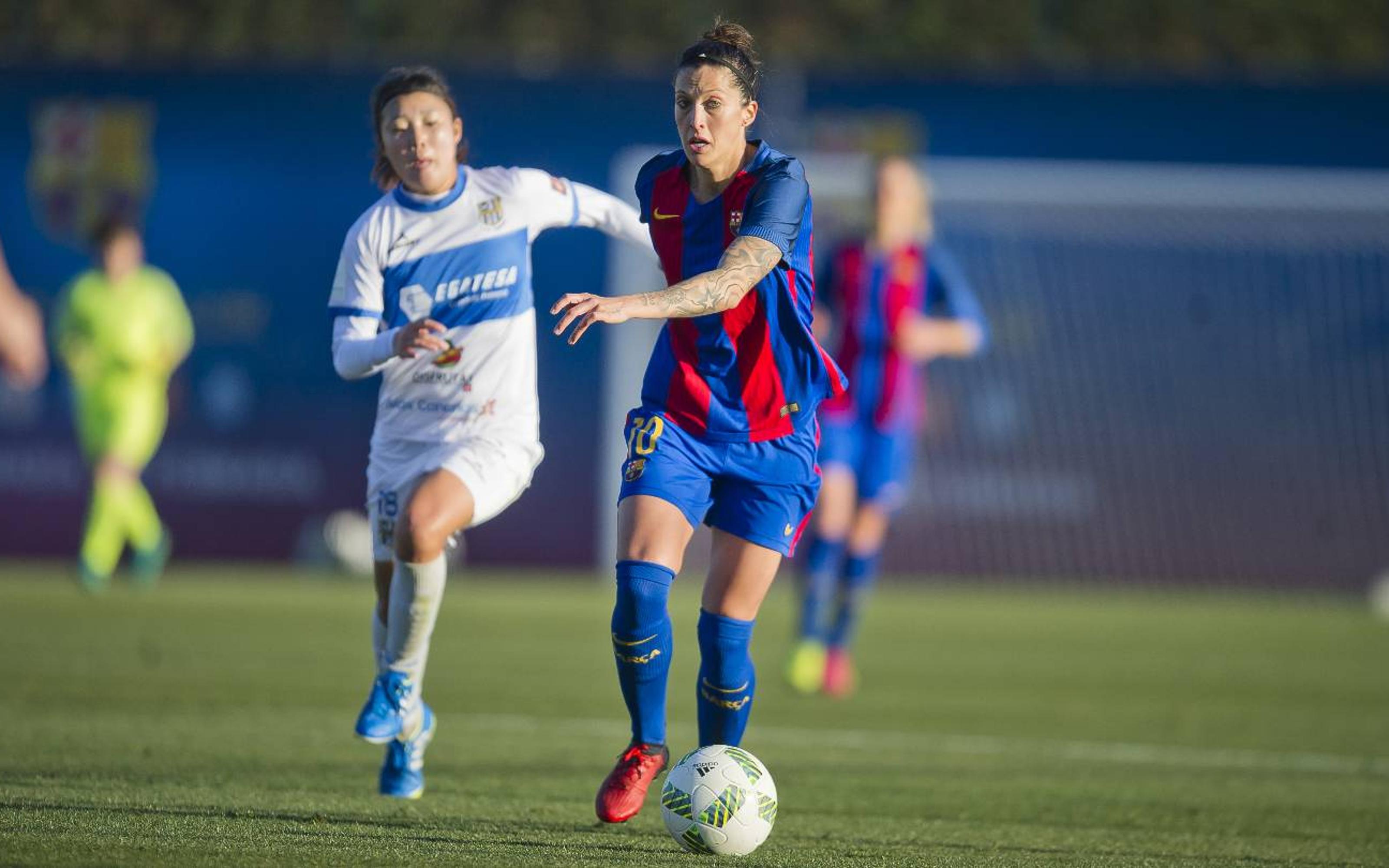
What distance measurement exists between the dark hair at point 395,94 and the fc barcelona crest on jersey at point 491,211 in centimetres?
18

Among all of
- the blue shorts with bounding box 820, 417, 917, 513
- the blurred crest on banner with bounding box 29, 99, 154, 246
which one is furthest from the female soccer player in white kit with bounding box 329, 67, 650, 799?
the blurred crest on banner with bounding box 29, 99, 154, 246

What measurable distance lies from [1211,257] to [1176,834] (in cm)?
1318

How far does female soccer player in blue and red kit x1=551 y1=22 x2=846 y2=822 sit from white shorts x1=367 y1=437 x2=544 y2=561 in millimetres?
686

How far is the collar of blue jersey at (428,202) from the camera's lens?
5801 mm

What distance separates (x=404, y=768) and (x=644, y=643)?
1.01 m

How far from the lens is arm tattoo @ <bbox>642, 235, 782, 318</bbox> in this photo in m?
4.68

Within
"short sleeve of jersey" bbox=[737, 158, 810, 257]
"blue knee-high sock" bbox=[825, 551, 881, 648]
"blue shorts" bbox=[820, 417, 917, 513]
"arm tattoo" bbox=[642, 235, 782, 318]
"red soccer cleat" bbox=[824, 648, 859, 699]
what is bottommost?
"red soccer cleat" bbox=[824, 648, 859, 699]

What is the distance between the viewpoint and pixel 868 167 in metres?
16.6

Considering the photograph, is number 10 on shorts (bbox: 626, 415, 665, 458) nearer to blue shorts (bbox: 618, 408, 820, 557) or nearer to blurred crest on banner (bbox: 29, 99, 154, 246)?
blue shorts (bbox: 618, 408, 820, 557)

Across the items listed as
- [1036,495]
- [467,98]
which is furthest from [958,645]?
[467,98]

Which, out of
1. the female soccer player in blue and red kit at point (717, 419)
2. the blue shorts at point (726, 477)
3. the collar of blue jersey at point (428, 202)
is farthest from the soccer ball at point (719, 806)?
the collar of blue jersey at point (428, 202)

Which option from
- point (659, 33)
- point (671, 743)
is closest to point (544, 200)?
point (671, 743)

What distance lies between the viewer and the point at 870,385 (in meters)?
9.69

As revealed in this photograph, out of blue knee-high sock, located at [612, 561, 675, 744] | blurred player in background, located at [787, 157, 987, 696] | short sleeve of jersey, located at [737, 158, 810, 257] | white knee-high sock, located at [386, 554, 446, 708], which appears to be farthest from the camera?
blurred player in background, located at [787, 157, 987, 696]
